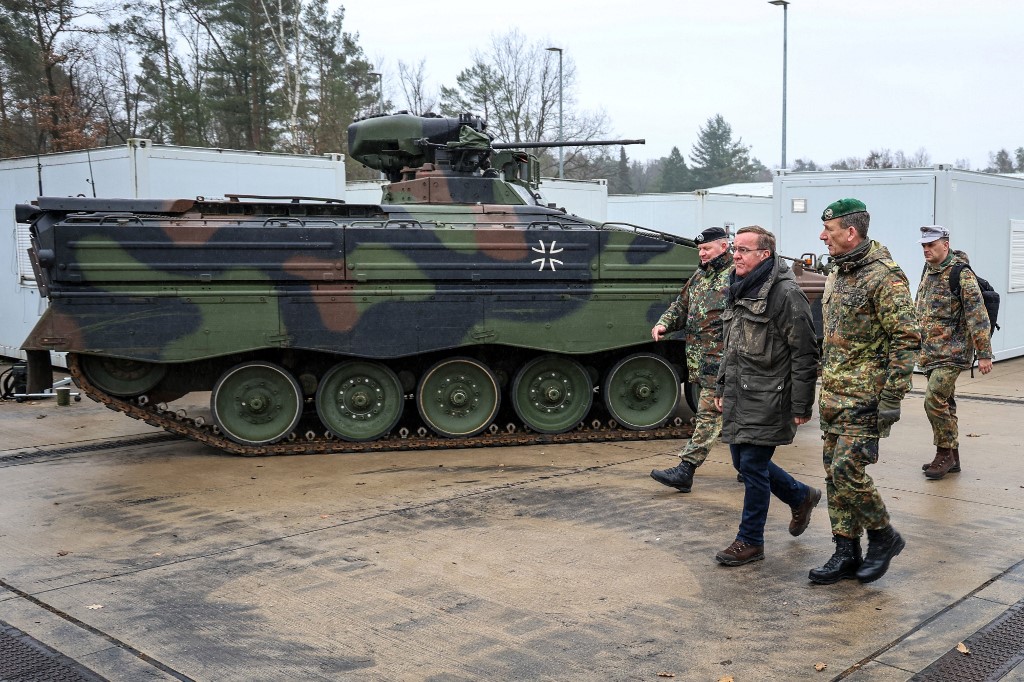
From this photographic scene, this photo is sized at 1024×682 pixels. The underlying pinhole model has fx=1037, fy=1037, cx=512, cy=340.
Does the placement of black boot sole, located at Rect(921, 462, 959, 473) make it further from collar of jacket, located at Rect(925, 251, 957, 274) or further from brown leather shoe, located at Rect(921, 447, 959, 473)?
collar of jacket, located at Rect(925, 251, 957, 274)

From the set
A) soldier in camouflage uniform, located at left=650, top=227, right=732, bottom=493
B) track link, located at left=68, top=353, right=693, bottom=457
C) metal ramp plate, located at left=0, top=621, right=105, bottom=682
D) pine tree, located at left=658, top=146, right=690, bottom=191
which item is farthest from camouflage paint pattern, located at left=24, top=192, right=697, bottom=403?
pine tree, located at left=658, top=146, right=690, bottom=191

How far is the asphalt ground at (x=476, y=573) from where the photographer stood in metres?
4.44

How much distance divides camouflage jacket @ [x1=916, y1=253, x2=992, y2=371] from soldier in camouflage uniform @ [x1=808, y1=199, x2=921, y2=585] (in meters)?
2.82

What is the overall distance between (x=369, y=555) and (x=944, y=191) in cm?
1118

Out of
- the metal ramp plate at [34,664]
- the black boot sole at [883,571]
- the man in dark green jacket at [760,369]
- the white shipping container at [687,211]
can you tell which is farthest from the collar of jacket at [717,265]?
the white shipping container at [687,211]

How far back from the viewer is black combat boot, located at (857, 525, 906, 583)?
17.3 ft

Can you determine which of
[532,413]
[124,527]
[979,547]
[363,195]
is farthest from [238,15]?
[979,547]

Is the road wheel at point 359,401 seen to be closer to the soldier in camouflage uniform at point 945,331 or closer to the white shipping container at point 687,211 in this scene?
the soldier in camouflage uniform at point 945,331

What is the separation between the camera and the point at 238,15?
3195cm

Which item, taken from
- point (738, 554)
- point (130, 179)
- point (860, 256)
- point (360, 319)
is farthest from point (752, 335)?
point (130, 179)

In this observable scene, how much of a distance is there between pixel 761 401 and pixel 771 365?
0.20 m

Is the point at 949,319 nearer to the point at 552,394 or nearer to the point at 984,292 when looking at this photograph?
the point at 984,292

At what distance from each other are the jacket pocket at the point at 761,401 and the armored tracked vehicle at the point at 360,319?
13.7 ft

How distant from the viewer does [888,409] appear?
16.4 feet
